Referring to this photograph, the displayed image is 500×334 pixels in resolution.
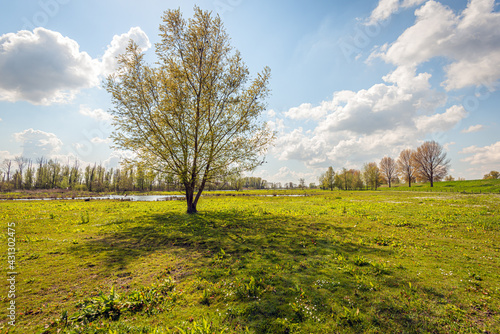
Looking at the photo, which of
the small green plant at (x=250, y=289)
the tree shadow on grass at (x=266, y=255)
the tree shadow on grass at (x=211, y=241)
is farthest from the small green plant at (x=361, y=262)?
the small green plant at (x=250, y=289)

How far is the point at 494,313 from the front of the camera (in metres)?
4.86

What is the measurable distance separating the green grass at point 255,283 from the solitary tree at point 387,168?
10500cm

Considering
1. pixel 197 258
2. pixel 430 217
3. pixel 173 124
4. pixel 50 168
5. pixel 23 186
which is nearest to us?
pixel 197 258

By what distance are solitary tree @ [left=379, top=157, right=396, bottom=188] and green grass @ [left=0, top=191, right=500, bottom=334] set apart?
105 meters

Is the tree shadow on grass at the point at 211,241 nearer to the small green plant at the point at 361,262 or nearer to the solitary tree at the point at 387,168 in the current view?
the small green plant at the point at 361,262

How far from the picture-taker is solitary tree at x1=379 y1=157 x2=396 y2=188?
98562 mm

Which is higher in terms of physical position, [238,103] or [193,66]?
[193,66]

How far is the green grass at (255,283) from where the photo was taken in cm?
445

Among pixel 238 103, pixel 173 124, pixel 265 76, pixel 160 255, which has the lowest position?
pixel 160 255

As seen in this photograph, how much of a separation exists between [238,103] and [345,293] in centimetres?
1787

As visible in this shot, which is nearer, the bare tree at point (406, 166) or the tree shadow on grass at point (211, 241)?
the tree shadow on grass at point (211, 241)

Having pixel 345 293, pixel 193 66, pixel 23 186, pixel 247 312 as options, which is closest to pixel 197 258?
pixel 247 312

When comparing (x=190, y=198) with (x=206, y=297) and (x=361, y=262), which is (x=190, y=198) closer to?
(x=206, y=297)

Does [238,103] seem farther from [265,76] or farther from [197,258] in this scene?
[197,258]
